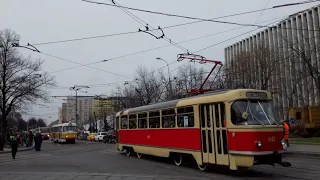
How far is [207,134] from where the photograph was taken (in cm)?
1218

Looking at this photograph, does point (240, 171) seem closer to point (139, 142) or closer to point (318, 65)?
point (139, 142)

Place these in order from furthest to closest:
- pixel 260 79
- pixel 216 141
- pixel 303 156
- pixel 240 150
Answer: pixel 260 79, pixel 303 156, pixel 216 141, pixel 240 150

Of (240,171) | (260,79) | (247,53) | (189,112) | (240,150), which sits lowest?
(240,171)

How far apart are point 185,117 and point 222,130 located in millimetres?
2624

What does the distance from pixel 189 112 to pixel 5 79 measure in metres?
29.7

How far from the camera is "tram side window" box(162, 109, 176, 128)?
1470 centimetres

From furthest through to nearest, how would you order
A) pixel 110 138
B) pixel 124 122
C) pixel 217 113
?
pixel 110 138 → pixel 124 122 → pixel 217 113

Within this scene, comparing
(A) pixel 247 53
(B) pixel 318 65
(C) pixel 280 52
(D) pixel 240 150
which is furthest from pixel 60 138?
(D) pixel 240 150

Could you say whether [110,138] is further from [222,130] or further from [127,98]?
[222,130]

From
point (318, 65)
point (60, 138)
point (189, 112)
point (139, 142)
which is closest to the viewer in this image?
point (189, 112)

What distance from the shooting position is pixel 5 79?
122 feet

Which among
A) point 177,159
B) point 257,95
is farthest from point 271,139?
point 177,159

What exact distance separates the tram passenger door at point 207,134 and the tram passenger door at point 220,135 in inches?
10.0

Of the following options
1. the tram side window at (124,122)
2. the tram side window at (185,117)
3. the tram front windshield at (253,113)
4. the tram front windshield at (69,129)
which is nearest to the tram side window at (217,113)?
the tram front windshield at (253,113)
